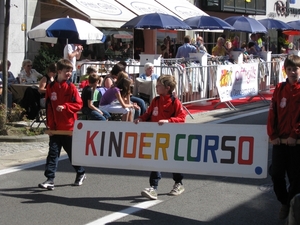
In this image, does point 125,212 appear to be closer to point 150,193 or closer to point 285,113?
point 150,193

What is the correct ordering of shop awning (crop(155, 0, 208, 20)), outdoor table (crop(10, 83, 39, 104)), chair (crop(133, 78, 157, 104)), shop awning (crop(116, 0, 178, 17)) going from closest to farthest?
chair (crop(133, 78, 157, 104)), outdoor table (crop(10, 83, 39, 104)), shop awning (crop(116, 0, 178, 17)), shop awning (crop(155, 0, 208, 20))

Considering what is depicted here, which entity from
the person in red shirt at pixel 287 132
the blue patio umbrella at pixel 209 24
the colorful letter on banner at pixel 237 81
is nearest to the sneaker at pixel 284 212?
the person in red shirt at pixel 287 132

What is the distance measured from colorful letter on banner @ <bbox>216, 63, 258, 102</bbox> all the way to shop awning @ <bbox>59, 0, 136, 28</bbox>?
498cm

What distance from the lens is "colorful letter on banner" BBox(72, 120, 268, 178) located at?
667cm

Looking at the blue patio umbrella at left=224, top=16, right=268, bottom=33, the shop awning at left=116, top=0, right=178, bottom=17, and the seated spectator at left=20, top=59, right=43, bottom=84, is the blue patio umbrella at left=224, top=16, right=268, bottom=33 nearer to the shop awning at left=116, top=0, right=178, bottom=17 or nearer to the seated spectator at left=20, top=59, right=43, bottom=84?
the shop awning at left=116, top=0, right=178, bottom=17

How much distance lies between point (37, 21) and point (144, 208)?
14.4 m

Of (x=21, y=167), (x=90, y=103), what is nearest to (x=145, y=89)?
(x=90, y=103)

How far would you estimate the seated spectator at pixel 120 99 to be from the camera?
11328 mm

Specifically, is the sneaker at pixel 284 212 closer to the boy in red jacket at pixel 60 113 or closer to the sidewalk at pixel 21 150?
the boy in red jacket at pixel 60 113

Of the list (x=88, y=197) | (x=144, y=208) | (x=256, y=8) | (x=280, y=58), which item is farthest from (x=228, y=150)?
(x=256, y=8)

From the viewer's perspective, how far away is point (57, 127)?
8.06 m

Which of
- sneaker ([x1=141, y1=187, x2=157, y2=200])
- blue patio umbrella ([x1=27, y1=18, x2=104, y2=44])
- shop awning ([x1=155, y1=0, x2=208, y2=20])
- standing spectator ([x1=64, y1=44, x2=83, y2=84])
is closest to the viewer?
sneaker ([x1=141, y1=187, x2=157, y2=200])

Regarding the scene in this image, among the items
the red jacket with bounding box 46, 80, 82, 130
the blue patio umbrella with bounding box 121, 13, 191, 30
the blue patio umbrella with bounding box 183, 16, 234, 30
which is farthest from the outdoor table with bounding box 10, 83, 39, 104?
the blue patio umbrella with bounding box 183, 16, 234, 30

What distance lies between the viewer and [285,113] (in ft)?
20.3
